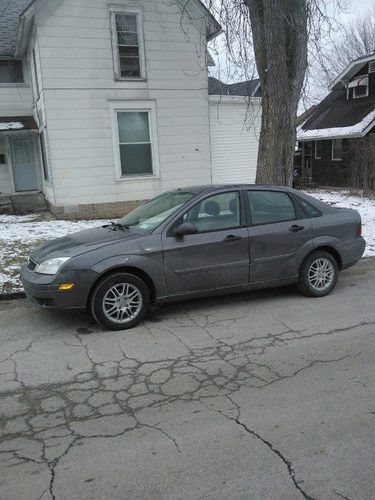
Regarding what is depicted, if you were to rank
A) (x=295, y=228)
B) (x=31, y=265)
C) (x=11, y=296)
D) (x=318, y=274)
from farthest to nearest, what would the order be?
(x=11, y=296) → (x=318, y=274) → (x=295, y=228) → (x=31, y=265)

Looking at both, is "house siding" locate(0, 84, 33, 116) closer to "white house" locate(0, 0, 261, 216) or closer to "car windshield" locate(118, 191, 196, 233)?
"white house" locate(0, 0, 261, 216)

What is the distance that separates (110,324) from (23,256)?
13.1 ft

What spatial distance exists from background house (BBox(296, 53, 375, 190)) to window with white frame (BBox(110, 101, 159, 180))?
28.5ft

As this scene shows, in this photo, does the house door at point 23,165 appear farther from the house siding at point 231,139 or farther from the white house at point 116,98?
the house siding at point 231,139

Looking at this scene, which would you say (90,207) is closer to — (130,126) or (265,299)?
(130,126)

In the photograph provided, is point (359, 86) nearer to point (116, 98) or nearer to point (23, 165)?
point (116, 98)

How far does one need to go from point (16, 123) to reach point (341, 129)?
13584mm

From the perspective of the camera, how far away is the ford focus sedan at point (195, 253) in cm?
530

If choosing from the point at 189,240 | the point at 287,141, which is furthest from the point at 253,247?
the point at 287,141

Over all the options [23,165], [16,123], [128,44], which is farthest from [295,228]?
[23,165]

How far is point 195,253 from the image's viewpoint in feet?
18.6

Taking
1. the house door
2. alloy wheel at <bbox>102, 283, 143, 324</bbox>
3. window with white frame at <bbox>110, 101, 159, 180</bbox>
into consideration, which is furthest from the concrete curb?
the house door

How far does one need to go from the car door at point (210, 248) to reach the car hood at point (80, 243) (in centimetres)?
56

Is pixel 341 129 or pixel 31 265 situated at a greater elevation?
pixel 341 129
